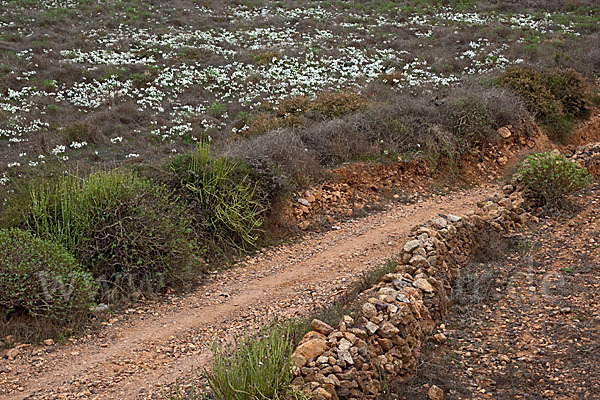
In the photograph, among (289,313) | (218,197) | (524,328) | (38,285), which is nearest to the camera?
(524,328)

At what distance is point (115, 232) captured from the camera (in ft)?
22.3

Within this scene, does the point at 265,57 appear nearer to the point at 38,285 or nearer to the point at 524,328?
the point at 38,285

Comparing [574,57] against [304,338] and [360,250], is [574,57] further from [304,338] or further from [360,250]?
[304,338]

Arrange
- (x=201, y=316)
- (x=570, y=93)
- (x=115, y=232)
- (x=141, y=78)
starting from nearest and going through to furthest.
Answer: (x=201, y=316) < (x=115, y=232) < (x=570, y=93) < (x=141, y=78)

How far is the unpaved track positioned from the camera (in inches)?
201

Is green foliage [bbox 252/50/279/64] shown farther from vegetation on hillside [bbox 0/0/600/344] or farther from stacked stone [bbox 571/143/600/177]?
stacked stone [bbox 571/143/600/177]

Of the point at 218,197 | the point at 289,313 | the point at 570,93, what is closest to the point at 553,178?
the point at 289,313

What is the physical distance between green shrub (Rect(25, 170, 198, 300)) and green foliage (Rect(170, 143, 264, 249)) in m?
0.75

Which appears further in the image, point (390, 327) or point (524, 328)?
point (524, 328)

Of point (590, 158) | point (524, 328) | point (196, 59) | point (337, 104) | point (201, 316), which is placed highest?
point (196, 59)

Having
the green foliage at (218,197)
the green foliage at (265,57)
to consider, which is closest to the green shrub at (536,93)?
the green foliage at (218,197)

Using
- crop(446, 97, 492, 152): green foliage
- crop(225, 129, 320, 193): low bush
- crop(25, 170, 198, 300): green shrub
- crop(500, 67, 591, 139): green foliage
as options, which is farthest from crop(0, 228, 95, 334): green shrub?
crop(500, 67, 591, 139): green foliage

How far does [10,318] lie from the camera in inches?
231

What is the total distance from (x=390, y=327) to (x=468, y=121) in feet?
23.3
